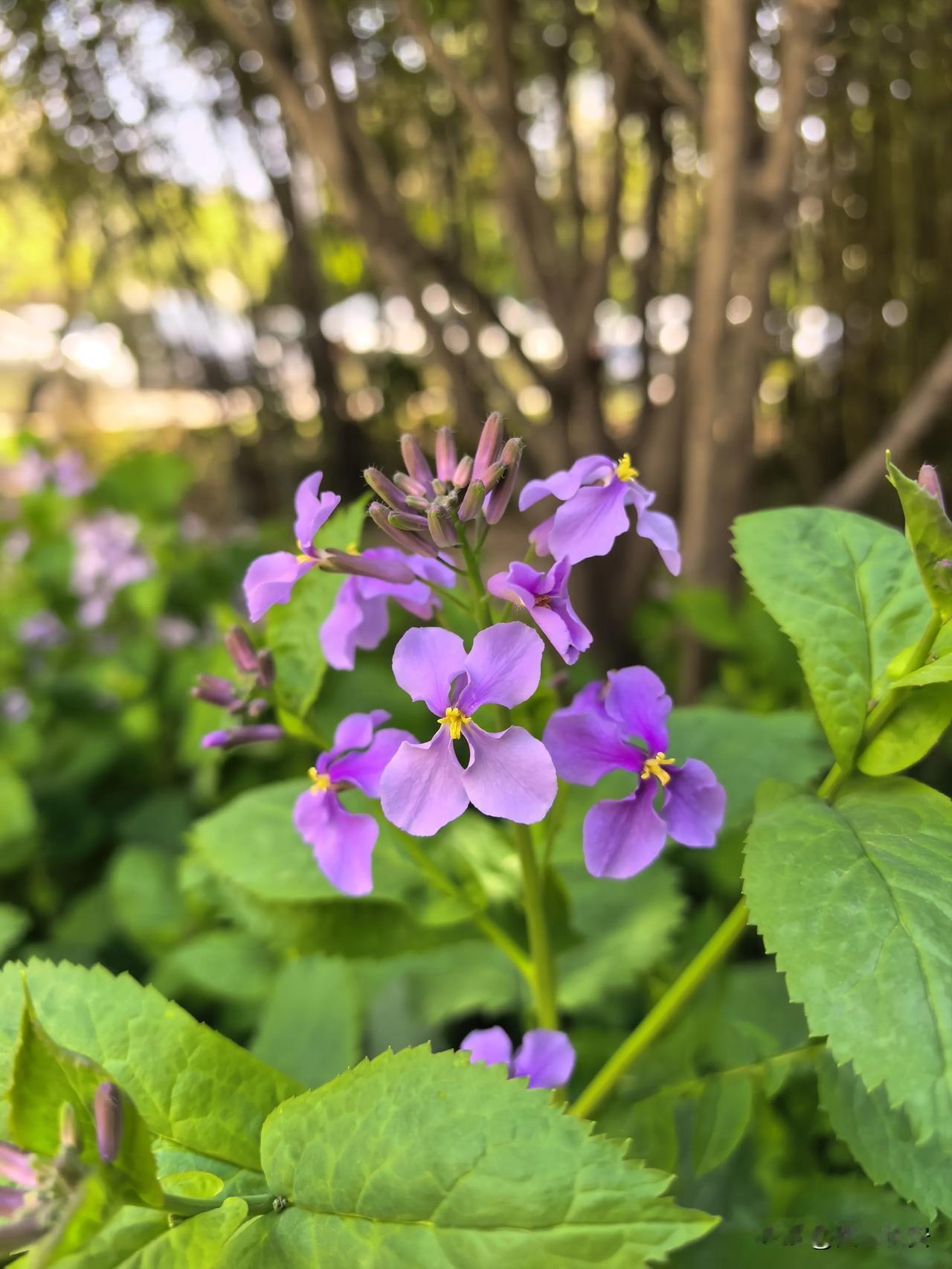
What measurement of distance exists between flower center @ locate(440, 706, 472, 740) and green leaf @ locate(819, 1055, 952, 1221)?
40 centimetres

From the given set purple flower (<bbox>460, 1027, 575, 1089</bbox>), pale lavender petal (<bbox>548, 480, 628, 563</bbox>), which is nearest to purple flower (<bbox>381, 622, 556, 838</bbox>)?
pale lavender petal (<bbox>548, 480, 628, 563</bbox>)

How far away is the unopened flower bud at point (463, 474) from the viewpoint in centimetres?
69

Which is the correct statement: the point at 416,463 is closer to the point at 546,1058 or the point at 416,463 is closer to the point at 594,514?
the point at 594,514

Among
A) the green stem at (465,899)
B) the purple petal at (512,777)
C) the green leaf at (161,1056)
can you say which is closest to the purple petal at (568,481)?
the purple petal at (512,777)

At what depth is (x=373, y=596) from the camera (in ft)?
2.51

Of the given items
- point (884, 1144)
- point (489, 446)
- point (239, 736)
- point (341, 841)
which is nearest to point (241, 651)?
point (239, 736)

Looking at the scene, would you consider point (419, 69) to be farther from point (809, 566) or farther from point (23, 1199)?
point (23, 1199)

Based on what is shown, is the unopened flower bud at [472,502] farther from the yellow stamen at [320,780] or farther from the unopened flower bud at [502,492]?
the yellow stamen at [320,780]

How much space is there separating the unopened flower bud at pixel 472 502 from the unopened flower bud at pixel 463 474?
28 mm

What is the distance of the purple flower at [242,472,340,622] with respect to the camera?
2.40ft

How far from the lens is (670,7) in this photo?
2.02 meters

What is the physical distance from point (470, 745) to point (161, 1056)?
0.32 meters

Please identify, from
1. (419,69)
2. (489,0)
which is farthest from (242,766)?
(419,69)

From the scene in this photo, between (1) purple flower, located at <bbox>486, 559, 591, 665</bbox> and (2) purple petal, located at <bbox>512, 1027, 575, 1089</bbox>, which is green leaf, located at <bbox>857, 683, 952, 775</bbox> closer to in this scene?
(1) purple flower, located at <bbox>486, 559, 591, 665</bbox>
